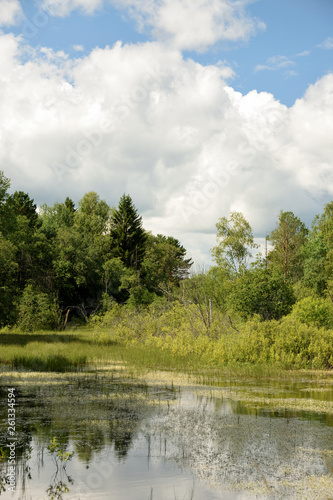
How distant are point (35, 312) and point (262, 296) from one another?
69.9 feet

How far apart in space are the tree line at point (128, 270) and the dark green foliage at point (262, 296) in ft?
0.17

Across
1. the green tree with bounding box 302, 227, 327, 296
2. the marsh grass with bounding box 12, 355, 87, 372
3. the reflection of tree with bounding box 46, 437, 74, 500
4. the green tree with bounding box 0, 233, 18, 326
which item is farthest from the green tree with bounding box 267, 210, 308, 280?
the reflection of tree with bounding box 46, 437, 74, 500

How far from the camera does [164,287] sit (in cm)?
3719

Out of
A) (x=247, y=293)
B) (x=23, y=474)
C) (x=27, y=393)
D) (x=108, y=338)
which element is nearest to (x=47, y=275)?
(x=108, y=338)

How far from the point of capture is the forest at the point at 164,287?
73.5 ft

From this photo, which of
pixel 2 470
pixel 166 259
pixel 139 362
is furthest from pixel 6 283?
pixel 166 259

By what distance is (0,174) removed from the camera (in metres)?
34.0

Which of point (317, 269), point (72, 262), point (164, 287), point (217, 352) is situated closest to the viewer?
point (217, 352)

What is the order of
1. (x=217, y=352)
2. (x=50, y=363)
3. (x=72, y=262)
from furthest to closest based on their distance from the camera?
(x=72, y=262), (x=217, y=352), (x=50, y=363)

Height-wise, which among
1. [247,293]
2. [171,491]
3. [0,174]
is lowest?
[171,491]

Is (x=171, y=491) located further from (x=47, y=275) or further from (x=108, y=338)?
(x=47, y=275)

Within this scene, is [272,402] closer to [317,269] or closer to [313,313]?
[313,313]

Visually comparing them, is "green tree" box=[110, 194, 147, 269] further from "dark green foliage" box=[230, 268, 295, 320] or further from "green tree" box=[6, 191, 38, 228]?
"dark green foliage" box=[230, 268, 295, 320]

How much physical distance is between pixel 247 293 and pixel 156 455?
18.0 meters
